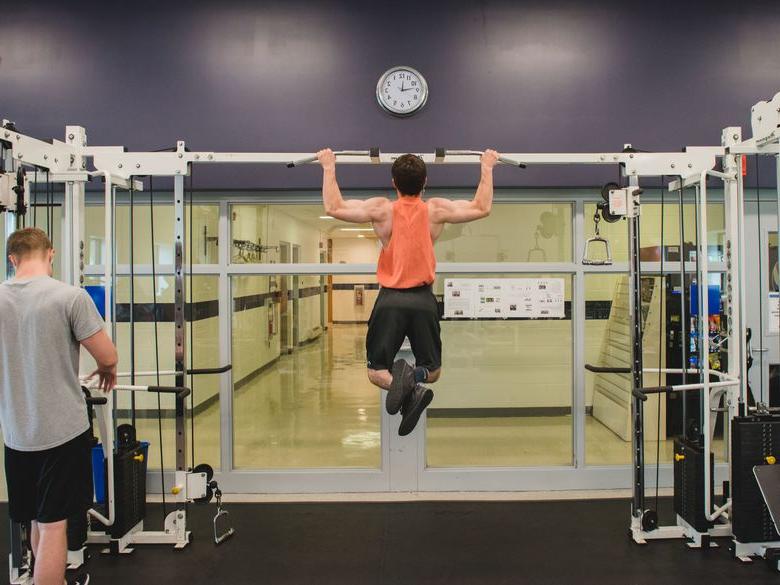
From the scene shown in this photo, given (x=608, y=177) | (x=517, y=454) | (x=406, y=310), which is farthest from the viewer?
(x=517, y=454)

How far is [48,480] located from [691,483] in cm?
335

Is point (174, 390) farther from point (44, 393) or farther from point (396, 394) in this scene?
point (396, 394)

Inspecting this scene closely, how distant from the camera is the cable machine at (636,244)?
2910 mm

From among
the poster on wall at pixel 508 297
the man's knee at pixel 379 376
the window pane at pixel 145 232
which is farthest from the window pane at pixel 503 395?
the window pane at pixel 145 232

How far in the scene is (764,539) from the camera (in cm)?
291

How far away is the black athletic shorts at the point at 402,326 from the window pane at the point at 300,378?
1.53 metres

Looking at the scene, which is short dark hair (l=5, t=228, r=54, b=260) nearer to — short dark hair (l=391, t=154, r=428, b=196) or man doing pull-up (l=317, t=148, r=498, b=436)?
man doing pull-up (l=317, t=148, r=498, b=436)

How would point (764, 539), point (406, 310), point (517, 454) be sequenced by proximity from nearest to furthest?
point (406, 310), point (764, 539), point (517, 454)

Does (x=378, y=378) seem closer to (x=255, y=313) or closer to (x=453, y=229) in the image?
(x=453, y=229)

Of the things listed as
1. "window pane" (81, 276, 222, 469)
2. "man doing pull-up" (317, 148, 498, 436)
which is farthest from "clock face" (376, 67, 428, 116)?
"window pane" (81, 276, 222, 469)

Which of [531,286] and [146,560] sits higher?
[531,286]

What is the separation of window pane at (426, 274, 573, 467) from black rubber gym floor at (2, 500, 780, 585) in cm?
53

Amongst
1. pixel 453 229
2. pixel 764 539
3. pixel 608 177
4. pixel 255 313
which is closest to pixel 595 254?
pixel 608 177

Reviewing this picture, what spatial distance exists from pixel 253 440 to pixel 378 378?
7.34 feet
